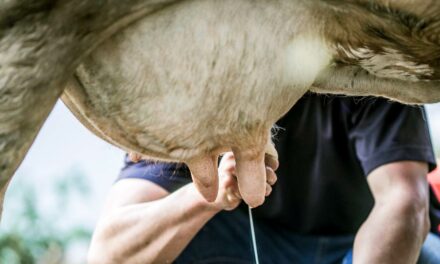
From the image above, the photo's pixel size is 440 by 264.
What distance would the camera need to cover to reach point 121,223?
248 centimetres

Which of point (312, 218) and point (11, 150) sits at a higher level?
point (11, 150)

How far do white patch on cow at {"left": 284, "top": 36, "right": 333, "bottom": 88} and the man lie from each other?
3.74 ft

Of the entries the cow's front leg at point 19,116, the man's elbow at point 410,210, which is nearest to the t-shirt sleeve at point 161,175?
the man's elbow at point 410,210

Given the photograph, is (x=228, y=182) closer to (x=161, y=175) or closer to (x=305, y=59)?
(x=161, y=175)

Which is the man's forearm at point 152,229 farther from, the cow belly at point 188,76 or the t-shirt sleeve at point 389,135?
the cow belly at point 188,76

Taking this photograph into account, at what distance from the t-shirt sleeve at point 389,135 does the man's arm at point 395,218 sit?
3 centimetres

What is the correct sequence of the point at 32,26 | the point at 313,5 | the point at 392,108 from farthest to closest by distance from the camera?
the point at 392,108 < the point at 313,5 < the point at 32,26

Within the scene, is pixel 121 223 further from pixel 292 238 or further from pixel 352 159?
pixel 352 159

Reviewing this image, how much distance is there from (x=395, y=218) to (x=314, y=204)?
28cm

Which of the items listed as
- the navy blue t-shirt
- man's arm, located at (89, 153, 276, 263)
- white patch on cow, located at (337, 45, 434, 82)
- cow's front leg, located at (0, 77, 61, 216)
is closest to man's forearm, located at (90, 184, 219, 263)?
man's arm, located at (89, 153, 276, 263)

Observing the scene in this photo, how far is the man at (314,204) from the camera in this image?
2332mm

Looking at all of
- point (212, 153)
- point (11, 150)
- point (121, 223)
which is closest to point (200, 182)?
point (212, 153)

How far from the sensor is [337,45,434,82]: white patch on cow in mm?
1157

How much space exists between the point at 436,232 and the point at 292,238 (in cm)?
45
